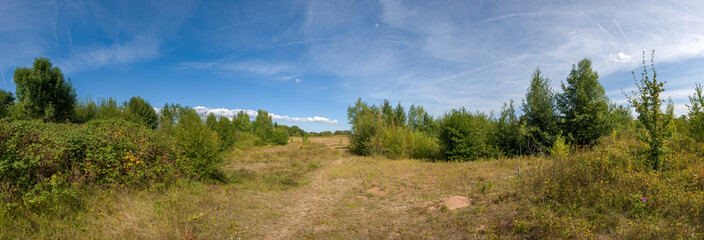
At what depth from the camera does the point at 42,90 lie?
1485 centimetres

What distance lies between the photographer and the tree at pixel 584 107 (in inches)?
493

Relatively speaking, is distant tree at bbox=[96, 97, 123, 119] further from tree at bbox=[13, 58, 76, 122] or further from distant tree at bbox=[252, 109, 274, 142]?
distant tree at bbox=[252, 109, 274, 142]

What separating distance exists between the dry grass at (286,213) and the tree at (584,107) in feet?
23.1

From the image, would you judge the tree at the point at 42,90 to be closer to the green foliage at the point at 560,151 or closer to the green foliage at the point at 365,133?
the green foliage at the point at 365,133

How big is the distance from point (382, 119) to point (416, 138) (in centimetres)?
335

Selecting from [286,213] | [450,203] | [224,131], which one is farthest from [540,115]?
[224,131]

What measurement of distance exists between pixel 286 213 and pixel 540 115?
536 inches

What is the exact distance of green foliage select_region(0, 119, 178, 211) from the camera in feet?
17.0

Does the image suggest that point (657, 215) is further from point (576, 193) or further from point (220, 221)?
point (220, 221)

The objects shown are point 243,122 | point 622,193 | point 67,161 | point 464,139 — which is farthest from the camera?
point 243,122

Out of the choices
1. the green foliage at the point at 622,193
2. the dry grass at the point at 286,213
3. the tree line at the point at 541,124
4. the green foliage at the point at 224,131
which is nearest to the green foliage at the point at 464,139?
the tree line at the point at 541,124

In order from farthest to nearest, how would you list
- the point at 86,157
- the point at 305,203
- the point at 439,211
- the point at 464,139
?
the point at 464,139, the point at 305,203, the point at 86,157, the point at 439,211

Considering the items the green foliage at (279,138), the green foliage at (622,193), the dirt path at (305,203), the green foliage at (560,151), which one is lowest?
the dirt path at (305,203)

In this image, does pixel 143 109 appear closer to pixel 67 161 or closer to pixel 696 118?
pixel 67 161
